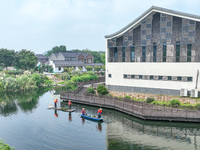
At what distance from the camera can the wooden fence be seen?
30.5 metres

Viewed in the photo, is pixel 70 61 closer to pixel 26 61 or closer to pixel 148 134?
pixel 26 61

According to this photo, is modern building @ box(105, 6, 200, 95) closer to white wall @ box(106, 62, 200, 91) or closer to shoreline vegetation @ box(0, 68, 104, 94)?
white wall @ box(106, 62, 200, 91)

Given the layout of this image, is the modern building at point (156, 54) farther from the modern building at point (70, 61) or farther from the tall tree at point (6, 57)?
the tall tree at point (6, 57)

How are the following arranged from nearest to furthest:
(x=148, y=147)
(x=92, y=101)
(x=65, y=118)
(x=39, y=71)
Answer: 1. (x=148, y=147)
2. (x=65, y=118)
3. (x=92, y=101)
4. (x=39, y=71)

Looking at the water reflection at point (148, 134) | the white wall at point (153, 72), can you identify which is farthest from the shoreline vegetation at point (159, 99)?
the water reflection at point (148, 134)

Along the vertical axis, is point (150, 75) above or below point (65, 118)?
above

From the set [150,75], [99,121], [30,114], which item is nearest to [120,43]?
[150,75]

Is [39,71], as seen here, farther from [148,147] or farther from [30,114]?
[148,147]

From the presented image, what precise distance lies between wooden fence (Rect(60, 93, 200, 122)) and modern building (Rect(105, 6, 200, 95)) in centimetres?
783

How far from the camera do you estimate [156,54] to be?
42781mm

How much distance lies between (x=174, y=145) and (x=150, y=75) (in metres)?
20.4

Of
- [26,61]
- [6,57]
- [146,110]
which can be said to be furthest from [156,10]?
[6,57]

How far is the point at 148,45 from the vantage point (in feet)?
142

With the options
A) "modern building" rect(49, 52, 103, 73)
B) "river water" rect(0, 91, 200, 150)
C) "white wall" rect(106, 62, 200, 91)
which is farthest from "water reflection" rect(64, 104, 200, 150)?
"modern building" rect(49, 52, 103, 73)
